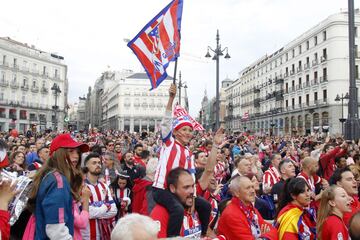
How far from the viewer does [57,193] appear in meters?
2.93

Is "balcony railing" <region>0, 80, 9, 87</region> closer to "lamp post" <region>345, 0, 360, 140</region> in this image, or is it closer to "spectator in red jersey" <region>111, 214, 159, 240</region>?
"lamp post" <region>345, 0, 360, 140</region>

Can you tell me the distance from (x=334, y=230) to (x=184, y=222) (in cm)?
153

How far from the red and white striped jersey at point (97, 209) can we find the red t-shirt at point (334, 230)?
2592 millimetres

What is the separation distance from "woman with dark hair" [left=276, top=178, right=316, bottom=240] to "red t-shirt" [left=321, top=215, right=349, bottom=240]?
19 cm

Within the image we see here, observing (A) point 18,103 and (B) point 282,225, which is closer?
(B) point 282,225

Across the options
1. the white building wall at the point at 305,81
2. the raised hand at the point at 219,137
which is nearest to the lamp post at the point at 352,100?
the raised hand at the point at 219,137

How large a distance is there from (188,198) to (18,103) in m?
66.3

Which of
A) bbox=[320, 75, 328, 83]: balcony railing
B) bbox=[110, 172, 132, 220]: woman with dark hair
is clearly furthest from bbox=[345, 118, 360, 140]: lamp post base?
bbox=[320, 75, 328, 83]: balcony railing

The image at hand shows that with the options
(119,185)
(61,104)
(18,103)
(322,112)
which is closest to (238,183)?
(119,185)

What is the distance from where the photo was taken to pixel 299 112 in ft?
182

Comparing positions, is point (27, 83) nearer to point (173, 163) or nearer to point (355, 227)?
A: point (173, 163)

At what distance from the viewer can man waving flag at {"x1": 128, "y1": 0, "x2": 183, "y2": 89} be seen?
6.30 meters

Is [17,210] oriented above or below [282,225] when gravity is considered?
above

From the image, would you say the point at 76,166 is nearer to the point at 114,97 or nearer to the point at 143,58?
the point at 143,58
